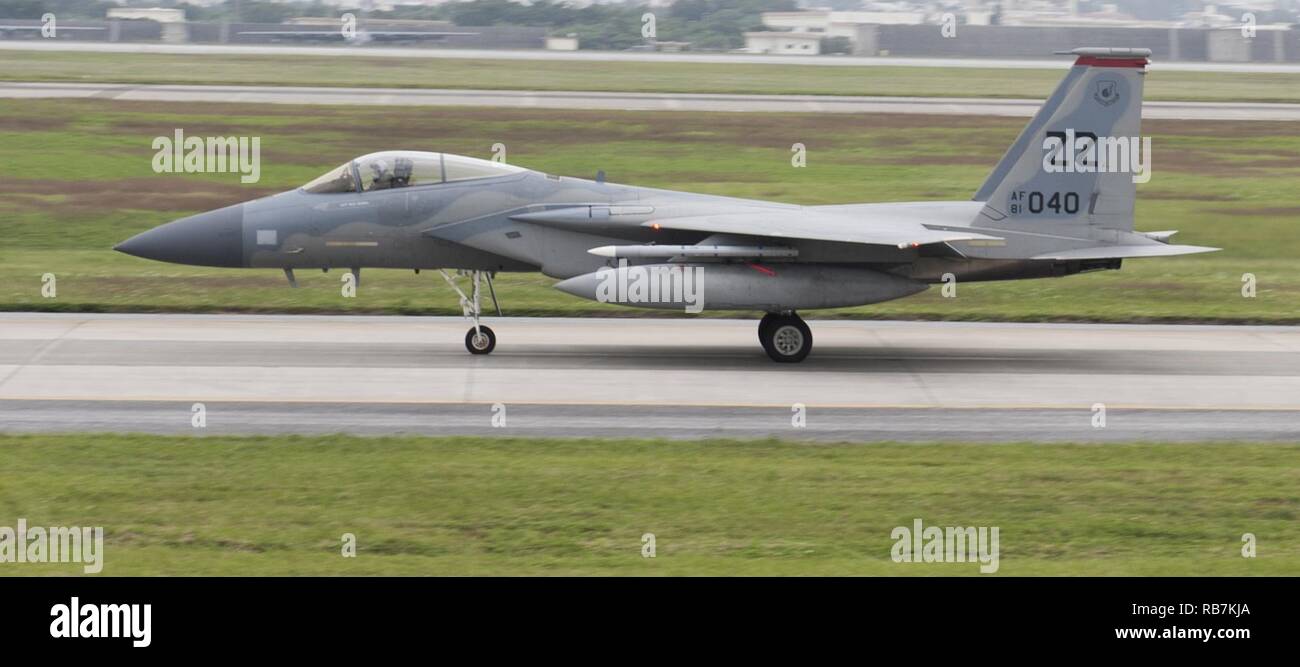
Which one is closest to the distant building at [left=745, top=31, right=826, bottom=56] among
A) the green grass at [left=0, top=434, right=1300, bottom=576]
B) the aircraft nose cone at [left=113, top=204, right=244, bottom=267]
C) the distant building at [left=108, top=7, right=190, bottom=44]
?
the distant building at [left=108, top=7, right=190, bottom=44]

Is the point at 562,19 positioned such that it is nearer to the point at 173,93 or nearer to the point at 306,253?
the point at 173,93

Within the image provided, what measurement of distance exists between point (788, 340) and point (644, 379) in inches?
97.5

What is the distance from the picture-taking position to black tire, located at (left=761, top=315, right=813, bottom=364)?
21234 millimetres

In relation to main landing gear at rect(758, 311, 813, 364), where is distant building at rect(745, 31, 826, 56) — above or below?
above

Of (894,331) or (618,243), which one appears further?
(894,331)

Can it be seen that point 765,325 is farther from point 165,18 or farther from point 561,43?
point 165,18

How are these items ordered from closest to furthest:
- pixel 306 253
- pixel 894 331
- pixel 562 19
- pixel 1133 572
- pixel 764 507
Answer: pixel 1133 572 → pixel 764 507 → pixel 306 253 → pixel 894 331 → pixel 562 19

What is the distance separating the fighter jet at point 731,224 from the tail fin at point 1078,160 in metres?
0.02

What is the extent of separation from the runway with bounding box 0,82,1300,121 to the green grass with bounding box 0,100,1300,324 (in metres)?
1.91

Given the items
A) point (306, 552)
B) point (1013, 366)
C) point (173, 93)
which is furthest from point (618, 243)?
point (173, 93)

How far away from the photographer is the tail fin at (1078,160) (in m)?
21.2

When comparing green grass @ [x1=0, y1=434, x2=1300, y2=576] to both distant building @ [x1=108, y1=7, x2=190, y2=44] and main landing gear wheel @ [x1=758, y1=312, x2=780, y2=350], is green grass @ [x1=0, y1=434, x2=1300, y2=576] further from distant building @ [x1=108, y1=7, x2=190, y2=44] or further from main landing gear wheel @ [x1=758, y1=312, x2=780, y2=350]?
distant building @ [x1=108, y1=7, x2=190, y2=44]

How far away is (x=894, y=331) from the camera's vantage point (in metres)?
24.3

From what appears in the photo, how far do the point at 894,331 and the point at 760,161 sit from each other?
18.5 metres
